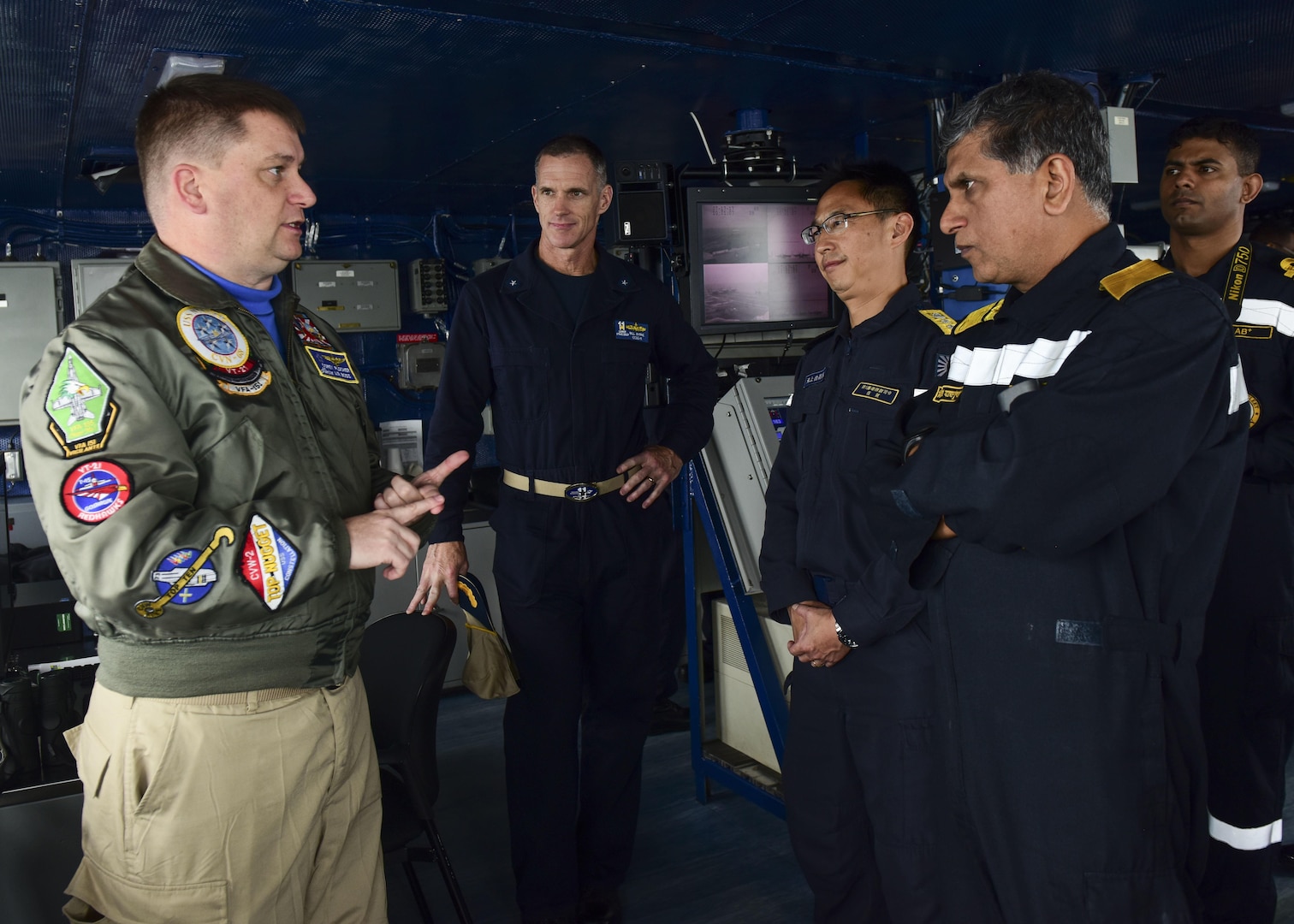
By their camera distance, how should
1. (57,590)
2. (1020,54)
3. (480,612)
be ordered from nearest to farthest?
(480,612)
(1020,54)
(57,590)

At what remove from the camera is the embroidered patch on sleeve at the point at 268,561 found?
3.89 feet

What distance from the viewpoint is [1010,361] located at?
4.55ft

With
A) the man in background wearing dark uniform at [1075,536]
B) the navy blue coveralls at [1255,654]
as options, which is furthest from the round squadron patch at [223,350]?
the navy blue coveralls at [1255,654]

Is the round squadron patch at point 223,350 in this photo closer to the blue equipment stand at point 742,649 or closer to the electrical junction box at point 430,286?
the blue equipment stand at point 742,649

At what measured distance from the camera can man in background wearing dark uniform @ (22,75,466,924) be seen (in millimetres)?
1144

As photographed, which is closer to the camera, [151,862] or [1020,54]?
[151,862]

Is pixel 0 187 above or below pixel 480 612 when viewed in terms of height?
above

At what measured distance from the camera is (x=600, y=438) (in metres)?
2.39

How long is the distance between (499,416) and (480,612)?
0.51 metres

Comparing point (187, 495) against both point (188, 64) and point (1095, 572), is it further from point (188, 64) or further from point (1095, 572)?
point (188, 64)

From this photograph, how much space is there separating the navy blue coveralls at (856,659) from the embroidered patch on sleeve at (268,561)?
1.12 m

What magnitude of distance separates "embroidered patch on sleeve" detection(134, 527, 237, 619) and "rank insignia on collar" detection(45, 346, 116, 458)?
0.55 feet

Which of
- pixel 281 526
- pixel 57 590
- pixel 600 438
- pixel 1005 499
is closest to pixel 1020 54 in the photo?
pixel 600 438

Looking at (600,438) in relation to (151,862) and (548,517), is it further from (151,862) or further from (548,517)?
(151,862)
